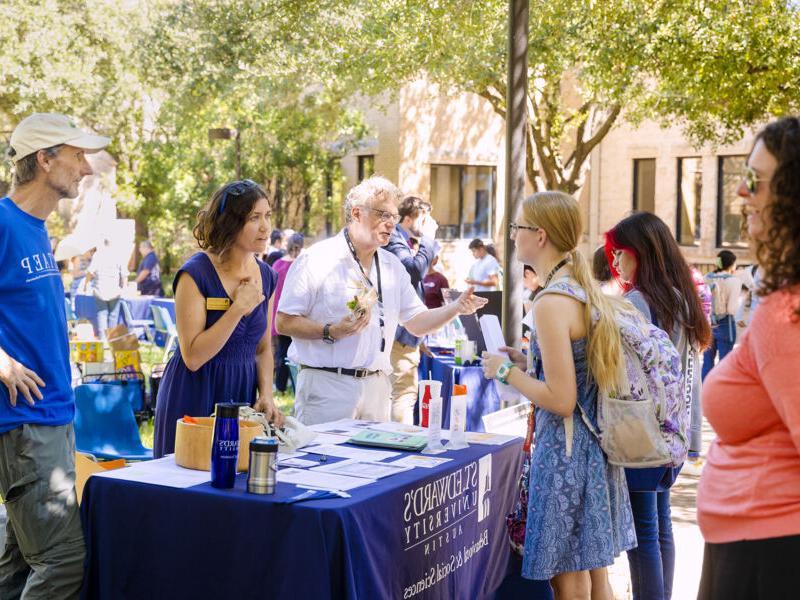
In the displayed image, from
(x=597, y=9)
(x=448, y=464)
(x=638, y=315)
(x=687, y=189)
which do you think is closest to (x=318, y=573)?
(x=448, y=464)

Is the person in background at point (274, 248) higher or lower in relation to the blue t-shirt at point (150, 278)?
higher

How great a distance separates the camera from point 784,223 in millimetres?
2191

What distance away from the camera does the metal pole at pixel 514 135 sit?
7230mm

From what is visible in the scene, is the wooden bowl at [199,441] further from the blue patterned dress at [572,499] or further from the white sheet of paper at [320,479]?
the blue patterned dress at [572,499]

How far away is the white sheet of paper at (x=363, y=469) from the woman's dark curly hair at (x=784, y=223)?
1807 millimetres

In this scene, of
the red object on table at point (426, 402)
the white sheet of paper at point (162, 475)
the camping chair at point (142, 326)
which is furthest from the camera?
the camping chair at point (142, 326)

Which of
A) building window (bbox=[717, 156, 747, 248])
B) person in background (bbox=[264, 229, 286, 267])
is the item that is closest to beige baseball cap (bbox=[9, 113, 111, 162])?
person in background (bbox=[264, 229, 286, 267])

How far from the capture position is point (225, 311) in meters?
4.20

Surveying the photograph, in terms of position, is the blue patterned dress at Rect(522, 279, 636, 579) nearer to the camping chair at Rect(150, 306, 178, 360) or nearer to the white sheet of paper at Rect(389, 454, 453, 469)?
the white sheet of paper at Rect(389, 454, 453, 469)

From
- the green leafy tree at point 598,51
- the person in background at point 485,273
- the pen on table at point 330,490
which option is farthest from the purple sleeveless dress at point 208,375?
the person in background at point 485,273

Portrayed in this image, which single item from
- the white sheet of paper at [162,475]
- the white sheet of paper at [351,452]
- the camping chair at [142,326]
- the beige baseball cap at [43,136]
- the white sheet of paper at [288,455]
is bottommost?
the camping chair at [142,326]

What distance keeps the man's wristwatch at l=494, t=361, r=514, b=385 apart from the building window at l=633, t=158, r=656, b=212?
24.2 metres

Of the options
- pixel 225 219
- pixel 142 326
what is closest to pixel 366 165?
pixel 142 326

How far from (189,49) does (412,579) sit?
1632 centimetres
